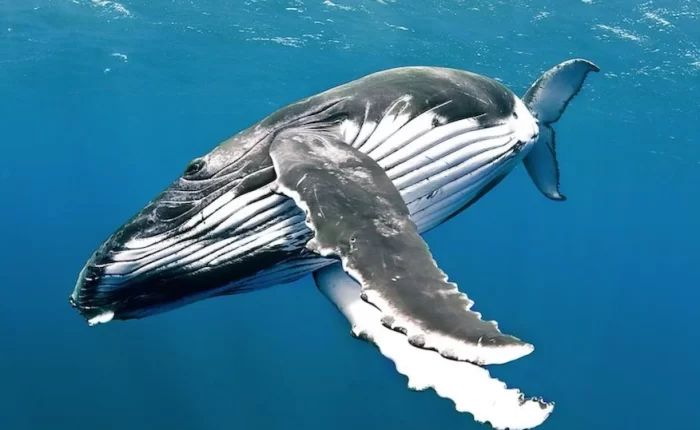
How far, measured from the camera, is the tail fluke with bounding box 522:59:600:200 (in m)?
6.30

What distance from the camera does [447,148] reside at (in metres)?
4.40

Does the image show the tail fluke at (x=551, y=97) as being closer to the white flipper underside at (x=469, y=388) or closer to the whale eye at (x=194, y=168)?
the whale eye at (x=194, y=168)

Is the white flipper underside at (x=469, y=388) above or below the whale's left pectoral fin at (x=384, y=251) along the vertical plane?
below

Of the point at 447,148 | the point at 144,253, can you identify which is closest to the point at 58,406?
the point at 144,253

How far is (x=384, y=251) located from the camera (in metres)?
2.70

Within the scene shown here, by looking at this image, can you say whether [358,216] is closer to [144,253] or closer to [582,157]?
[144,253]

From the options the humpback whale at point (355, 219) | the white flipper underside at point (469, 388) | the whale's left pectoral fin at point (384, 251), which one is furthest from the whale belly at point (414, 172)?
the white flipper underside at point (469, 388)

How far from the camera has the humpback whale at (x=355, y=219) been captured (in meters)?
2.45

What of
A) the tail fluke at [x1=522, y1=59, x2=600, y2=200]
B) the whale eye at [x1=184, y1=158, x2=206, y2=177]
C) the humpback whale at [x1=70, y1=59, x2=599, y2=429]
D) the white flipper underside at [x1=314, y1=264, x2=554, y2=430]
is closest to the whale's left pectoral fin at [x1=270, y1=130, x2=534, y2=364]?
the humpback whale at [x1=70, y1=59, x2=599, y2=429]

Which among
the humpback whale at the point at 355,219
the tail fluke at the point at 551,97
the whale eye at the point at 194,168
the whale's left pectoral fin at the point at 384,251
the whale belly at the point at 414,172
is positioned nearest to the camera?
the whale's left pectoral fin at the point at 384,251

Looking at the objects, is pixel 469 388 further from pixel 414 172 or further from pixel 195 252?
pixel 195 252

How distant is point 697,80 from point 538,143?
21947mm

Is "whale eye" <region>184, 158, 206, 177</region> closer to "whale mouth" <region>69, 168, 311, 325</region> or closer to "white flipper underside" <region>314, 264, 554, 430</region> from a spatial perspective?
"whale mouth" <region>69, 168, 311, 325</region>

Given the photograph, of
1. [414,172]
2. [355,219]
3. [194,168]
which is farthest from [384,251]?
[194,168]
